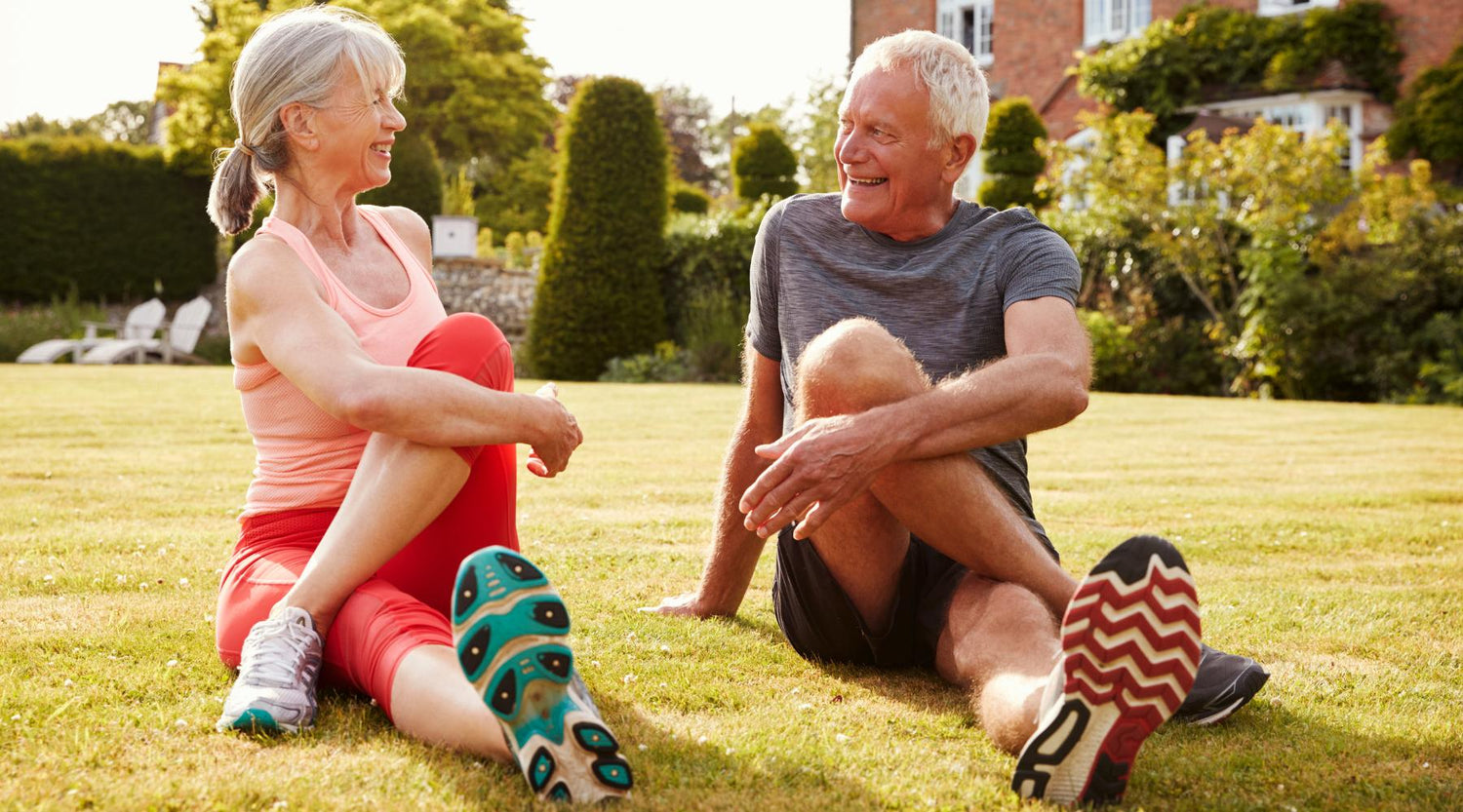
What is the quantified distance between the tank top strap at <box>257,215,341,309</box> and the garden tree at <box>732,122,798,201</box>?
17.8 m

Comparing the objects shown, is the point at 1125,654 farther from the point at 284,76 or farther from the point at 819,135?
the point at 819,135

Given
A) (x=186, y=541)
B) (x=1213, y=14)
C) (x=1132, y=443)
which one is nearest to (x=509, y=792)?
(x=186, y=541)

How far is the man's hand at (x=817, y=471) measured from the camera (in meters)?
2.18

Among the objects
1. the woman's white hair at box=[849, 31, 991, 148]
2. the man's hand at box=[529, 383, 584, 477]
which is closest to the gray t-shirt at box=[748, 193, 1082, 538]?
the woman's white hair at box=[849, 31, 991, 148]

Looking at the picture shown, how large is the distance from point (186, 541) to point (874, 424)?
2.91 meters

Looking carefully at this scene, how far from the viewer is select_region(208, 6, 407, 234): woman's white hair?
2496 millimetres

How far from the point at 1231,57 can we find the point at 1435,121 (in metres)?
3.68

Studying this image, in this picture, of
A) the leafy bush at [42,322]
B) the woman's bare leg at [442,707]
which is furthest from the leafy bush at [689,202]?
the woman's bare leg at [442,707]

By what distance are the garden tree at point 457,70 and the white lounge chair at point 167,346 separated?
8995 mm

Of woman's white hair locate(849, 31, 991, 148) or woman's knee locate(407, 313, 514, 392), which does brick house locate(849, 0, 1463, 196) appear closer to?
woman's white hair locate(849, 31, 991, 148)

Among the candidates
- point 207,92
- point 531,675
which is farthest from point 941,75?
point 207,92

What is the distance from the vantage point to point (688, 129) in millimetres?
43000

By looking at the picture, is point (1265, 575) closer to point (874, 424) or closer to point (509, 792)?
point (874, 424)

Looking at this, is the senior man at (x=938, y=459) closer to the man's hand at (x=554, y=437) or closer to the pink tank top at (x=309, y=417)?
the man's hand at (x=554, y=437)
